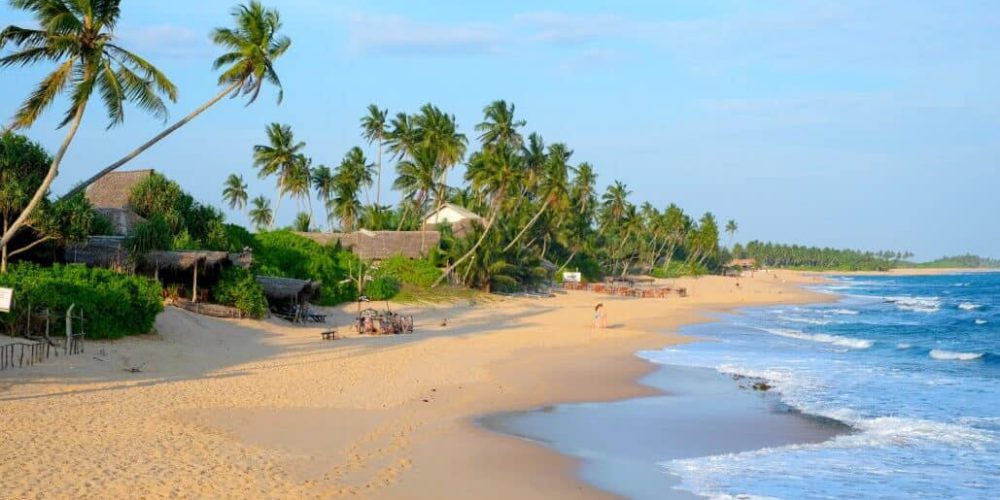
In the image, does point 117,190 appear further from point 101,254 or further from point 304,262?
point 101,254

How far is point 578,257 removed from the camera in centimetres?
6925

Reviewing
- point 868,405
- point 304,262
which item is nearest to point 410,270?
point 304,262

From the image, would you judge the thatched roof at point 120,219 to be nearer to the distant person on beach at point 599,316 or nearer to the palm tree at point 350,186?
the distant person on beach at point 599,316

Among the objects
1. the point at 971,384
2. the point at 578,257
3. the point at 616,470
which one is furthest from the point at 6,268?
the point at 578,257

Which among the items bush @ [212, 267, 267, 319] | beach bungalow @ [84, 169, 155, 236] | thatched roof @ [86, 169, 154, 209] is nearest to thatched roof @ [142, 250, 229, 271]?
bush @ [212, 267, 267, 319]

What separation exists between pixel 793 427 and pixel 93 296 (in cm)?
1398

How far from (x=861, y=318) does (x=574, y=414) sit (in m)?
33.8

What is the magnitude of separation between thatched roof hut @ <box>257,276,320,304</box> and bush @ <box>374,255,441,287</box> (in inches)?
486

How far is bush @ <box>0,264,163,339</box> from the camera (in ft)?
55.1

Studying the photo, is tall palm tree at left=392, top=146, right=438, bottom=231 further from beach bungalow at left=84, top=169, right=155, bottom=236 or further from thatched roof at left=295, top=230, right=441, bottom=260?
beach bungalow at left=84, top=169, right=155, bottom=236

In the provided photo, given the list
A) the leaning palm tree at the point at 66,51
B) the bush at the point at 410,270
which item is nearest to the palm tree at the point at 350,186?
the bush at the point at 410,270

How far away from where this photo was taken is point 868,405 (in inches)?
634

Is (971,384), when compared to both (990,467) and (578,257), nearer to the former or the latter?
(990,467)

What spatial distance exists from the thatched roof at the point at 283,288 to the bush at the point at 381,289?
794 cm
